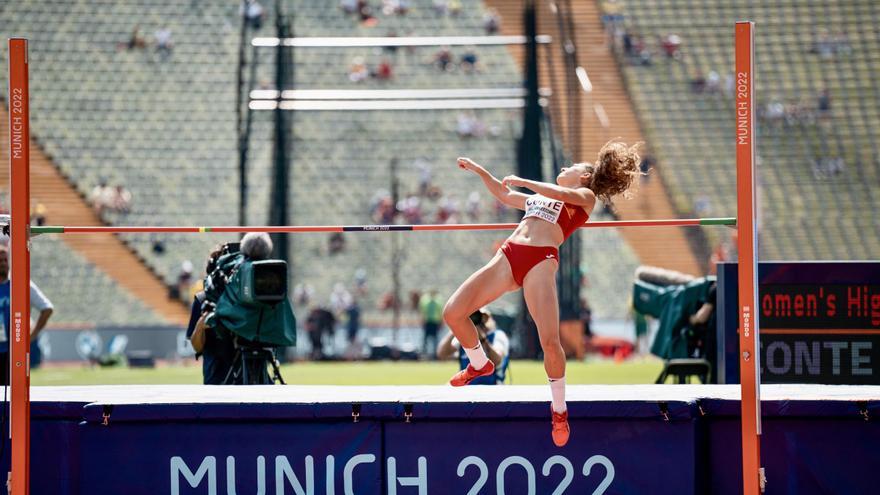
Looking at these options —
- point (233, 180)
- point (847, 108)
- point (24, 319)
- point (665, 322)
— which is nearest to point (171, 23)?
point (233, 180)

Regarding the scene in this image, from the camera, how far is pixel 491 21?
31.5 metres

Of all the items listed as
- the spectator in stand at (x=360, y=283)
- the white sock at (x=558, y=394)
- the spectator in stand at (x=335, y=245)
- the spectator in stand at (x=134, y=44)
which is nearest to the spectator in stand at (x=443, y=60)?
the spectator in stand at (x=335, y=245)

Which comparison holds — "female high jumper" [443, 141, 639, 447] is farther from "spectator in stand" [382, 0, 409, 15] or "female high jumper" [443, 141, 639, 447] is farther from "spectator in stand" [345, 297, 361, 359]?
"spectator in stand" [382, 0, 409, 15]

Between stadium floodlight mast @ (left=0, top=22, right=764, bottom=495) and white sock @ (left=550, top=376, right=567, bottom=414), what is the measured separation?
894mm

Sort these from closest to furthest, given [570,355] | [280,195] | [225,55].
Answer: [570,355] < [280,195] < [225,55]

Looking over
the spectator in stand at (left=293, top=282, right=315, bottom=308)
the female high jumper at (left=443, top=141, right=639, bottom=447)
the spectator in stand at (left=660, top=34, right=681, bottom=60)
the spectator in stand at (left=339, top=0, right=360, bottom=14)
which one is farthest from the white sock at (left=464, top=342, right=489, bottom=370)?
the spectator in stand at (left=339, top=0, right=360, bottom=14)

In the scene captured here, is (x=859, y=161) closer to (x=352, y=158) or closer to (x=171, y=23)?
(x=352, y=158)

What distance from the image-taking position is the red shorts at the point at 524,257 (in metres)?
6.55

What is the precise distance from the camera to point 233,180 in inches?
1088

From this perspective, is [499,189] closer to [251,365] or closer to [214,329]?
[214,329]

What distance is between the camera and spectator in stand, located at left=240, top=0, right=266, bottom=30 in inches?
1187

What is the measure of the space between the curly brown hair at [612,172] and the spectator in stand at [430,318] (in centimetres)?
1686

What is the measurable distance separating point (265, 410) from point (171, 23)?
25911 millimetres

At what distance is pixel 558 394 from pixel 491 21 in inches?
1020
